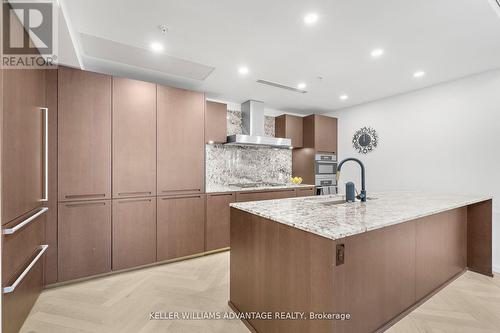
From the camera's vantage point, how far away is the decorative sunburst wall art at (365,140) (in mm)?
3898

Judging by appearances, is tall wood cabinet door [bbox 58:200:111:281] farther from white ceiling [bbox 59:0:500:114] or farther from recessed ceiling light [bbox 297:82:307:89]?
recessed ceiling light [bbox 297:82:307:89]

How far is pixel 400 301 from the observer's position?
5.38 feet

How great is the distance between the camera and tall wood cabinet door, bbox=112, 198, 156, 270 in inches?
96.7

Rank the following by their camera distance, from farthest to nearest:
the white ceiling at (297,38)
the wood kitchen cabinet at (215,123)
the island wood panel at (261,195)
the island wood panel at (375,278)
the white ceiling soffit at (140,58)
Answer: the wood kitchen cabinet at (215,123) < the island wood panel at (261,195) < the white ceiling soffit at (140,58) < the white ceiling at (297,38) < the island wood panel at (375,278)

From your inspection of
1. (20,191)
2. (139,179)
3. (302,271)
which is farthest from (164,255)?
(302,271)

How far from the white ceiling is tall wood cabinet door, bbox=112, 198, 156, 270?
5.35 feet

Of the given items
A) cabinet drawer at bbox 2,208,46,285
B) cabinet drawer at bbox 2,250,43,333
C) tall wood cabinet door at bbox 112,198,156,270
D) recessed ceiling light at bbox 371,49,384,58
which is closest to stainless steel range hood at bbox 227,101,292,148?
recessed ceiling light at bbox 371,49,384,58

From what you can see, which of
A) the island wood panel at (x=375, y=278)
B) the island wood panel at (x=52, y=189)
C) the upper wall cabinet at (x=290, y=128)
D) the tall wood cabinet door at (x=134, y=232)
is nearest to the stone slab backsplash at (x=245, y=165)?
the upper wall cabinet at (x=290, y=128)

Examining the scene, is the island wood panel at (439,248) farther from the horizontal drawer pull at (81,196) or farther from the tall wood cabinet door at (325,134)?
the horizontal drawer pull at (81,196)

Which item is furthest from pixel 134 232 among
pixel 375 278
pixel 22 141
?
pixel 375 278

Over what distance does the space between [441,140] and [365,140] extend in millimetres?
1113

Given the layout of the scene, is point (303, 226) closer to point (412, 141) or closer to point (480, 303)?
point (480, 303)

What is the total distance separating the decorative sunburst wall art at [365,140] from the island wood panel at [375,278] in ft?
8.18

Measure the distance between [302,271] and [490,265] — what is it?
263 cm
